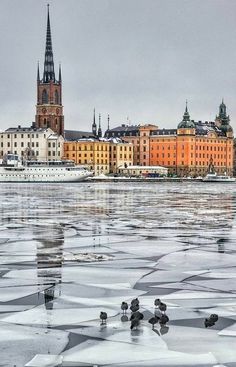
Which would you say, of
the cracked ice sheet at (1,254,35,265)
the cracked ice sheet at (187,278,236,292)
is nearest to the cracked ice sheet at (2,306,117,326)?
the cracked ice sheet at (187,278,236,292)

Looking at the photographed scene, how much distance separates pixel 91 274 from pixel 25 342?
365cm

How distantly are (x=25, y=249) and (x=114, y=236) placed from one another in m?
3.12

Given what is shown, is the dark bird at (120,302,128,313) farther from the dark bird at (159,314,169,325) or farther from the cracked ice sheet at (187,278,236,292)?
the cracked ice sheet at (187,278,236,292)

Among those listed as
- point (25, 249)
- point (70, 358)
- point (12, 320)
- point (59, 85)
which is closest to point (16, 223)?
point (25, 249)

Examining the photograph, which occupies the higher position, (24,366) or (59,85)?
(59,85)

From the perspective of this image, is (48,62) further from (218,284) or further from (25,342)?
(25,342)

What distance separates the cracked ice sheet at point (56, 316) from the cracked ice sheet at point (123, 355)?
2.69 ft

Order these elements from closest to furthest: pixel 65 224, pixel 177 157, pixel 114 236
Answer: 1. pixel 114 236
2. pixel 65 224
3. pixel 177 157

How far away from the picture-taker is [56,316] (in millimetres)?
7297

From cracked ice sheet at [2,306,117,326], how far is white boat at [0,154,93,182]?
112776mm

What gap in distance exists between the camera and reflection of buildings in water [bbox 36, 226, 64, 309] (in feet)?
28.2

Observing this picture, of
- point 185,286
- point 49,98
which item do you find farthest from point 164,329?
point 49,98

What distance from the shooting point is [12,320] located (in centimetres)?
711

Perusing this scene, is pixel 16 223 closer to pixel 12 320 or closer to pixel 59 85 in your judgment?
pixel 12 320
